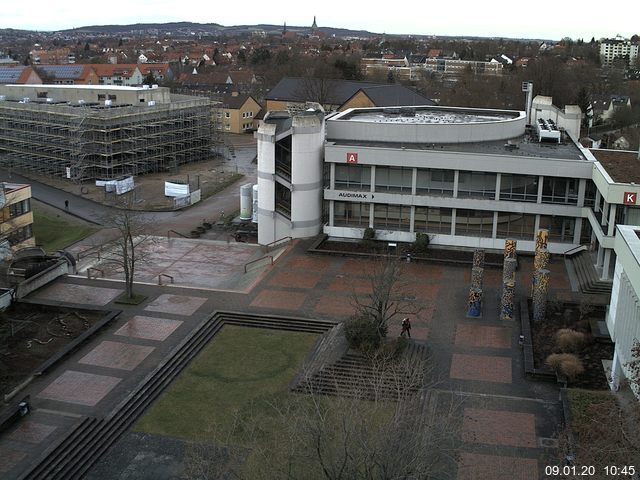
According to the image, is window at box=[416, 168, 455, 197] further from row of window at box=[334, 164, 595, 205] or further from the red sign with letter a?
the red sign with letter a

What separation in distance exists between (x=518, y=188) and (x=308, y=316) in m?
16.0

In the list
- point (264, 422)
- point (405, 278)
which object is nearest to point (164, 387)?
point (264, 422)

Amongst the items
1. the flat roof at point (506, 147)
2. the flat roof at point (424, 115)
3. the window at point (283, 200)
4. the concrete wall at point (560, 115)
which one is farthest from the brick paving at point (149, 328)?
the concrete wall at point (560, 115)

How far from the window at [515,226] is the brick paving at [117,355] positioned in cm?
2180

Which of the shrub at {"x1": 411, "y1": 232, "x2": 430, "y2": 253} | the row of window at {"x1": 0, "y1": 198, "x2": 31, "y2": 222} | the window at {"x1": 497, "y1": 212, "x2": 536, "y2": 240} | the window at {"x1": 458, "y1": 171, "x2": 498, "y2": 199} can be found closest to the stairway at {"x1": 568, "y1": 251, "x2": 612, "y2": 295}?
the window at {"x1": 497, "y1": 212, "x2": 536, "y2": 240}

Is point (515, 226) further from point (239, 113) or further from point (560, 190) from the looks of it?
point (239, 113)

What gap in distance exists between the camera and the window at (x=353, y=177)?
1698 inches

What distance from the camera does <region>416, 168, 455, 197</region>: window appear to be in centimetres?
4191

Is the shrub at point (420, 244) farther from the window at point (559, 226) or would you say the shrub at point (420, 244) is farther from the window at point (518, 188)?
the window at point (559, 226)

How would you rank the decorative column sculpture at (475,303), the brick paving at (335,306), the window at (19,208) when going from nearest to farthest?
the decorative column sculpture at (475,303), the brick paving at (335,306), the window at (19,208)

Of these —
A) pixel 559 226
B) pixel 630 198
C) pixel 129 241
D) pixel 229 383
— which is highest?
pixel 630 198

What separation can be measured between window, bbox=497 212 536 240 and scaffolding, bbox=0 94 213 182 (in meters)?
36.5

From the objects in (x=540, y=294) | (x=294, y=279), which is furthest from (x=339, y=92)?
(x=540, y=294)

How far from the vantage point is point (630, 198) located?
34.0 meters
